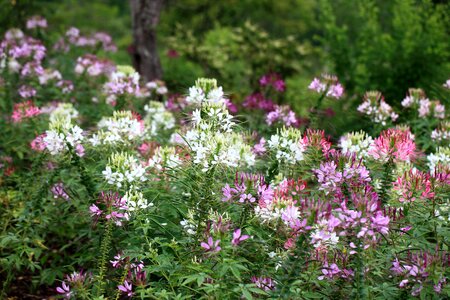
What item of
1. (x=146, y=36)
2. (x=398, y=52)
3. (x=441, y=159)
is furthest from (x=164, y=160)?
(x=146, y=36)

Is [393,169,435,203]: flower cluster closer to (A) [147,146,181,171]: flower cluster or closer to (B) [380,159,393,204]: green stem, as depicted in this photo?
(B) [380,159,393,204]: green stem

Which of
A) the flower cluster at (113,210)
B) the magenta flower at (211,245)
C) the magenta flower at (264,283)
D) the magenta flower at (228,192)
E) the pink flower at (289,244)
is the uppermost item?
the magenta flower at (228,192)

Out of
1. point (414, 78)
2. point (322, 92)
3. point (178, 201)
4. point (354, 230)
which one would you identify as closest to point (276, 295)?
point (354, 230)

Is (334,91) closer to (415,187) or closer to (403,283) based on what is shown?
(415,187)

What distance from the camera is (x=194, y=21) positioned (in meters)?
19.8

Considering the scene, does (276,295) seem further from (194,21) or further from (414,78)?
(194,21)

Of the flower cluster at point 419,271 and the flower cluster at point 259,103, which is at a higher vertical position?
the flower cluster at point 259,103

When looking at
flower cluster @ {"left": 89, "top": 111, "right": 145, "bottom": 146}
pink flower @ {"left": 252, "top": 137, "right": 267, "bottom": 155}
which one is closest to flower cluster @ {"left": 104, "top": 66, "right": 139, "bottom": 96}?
flower cluster @ {"left": 89, "top": 111, "right": 145, "bottom": 146}

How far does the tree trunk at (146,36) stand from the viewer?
9320 millimetres

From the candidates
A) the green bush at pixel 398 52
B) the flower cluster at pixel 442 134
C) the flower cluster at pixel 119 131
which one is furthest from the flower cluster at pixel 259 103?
the green bush at pixel 398 52

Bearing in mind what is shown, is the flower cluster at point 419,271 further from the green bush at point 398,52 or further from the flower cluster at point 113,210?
the green bush at point 398,52

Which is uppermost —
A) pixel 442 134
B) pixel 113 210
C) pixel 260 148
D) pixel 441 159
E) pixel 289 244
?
pixel 442 134

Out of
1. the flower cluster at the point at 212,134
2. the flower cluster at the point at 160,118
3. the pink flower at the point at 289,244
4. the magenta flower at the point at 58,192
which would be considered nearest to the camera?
the pink flower at the point at 289,244

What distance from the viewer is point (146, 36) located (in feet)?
31.4
